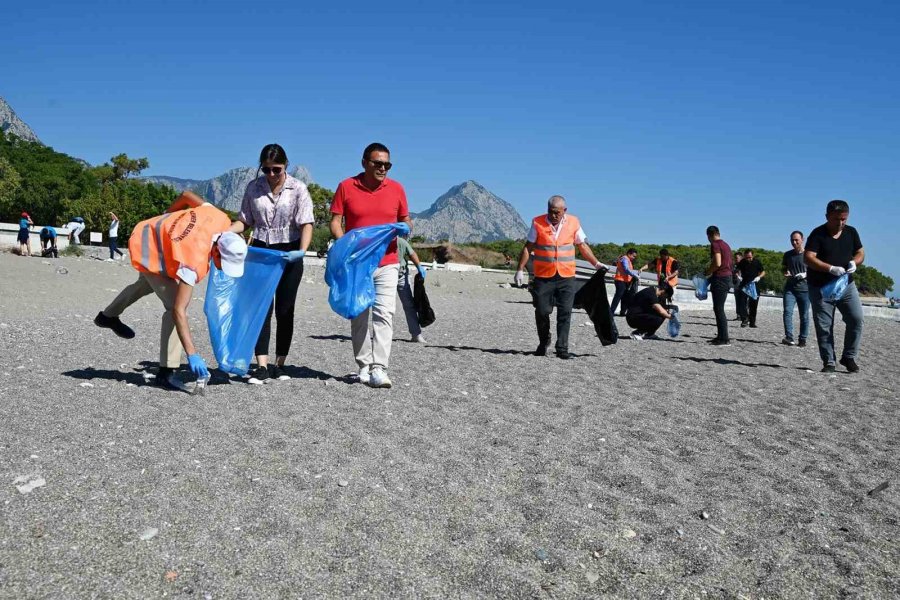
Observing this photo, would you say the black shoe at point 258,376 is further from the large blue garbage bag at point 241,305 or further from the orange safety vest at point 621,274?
the orange safety vest at point 621,274

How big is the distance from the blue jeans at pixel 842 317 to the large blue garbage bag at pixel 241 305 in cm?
663

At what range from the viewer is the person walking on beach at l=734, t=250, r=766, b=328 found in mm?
16719

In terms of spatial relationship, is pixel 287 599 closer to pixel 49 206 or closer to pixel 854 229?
pixel 854 229

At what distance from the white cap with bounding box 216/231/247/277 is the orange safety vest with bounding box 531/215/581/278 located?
4799 millimetres

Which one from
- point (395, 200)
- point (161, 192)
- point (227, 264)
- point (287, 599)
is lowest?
point (287, 599)

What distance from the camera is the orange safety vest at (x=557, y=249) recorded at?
10.0m

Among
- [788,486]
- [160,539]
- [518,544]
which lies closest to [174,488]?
[160,539]

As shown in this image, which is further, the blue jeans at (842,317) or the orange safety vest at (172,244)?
the blue jeans at (842,317)

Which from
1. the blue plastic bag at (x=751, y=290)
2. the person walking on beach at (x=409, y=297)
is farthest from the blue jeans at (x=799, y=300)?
the person walking on beach at (x=409, y=297)

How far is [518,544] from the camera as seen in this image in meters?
3.56

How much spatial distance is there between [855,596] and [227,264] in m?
4.84

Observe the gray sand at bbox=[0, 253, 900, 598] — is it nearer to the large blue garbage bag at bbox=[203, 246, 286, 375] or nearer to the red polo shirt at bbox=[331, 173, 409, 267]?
the large blue garbage bag at bbox=[203, 246, 286, 375]

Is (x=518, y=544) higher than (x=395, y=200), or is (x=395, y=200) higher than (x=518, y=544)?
(x=395, y=200)

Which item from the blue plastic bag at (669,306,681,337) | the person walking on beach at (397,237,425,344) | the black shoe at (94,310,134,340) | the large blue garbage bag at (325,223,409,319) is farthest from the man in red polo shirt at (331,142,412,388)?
the blue plastic bag at (669,306,681,337)
